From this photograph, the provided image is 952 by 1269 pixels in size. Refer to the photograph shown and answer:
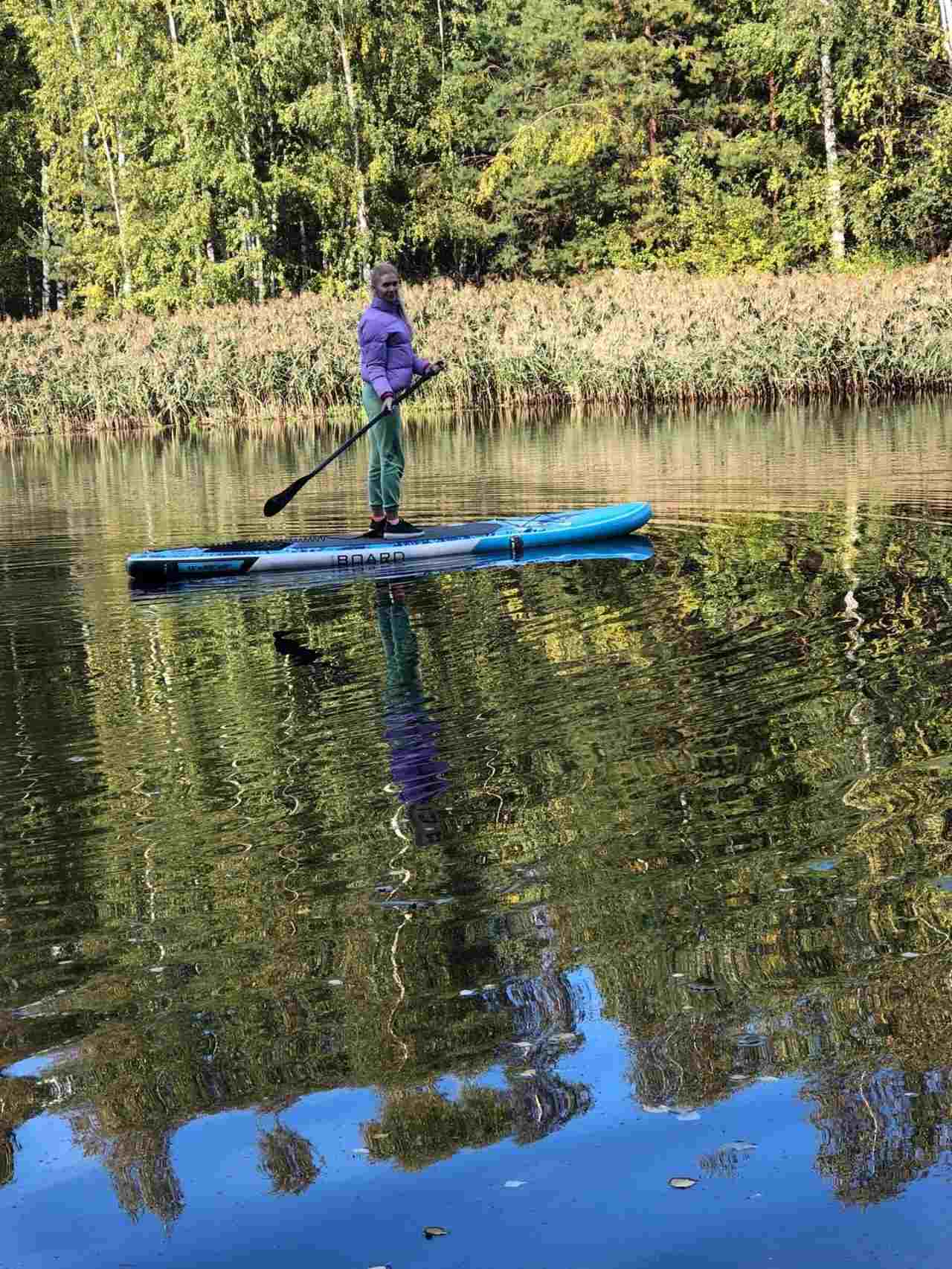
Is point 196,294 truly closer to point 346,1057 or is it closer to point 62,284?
point 62,284

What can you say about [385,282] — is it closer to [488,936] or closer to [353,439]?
[353,439]

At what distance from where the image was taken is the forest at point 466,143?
131ft

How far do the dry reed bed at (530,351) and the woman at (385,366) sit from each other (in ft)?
46.2

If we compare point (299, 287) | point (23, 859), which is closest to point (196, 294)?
point (299, 287)

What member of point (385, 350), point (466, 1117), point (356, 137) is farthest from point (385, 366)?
Result: point (356, 137)

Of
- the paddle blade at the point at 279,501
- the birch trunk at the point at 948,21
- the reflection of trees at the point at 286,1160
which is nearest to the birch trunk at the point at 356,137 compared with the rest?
the birch trunk at the point at 948,21

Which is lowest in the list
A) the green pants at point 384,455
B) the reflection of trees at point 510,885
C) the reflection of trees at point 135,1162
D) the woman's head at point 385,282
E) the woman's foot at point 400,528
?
the reflection of trees at point 135,1162

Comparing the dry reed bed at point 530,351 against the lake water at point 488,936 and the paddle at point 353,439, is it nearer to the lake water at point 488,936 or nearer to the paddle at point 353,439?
the paddle at point 353,439

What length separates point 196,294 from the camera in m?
44.9

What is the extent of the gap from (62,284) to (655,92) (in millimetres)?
23487

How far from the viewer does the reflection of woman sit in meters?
6.21

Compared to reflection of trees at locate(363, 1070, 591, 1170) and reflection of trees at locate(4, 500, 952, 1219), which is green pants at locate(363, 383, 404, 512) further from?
reflection of trees at locate(363, 1070, 591, 1170)

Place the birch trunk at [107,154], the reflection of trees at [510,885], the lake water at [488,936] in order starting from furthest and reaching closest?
the birch trunk at [107,154] → the reflection of trees at [510,885] → the lake water at [488,936]

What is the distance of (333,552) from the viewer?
12086mm
